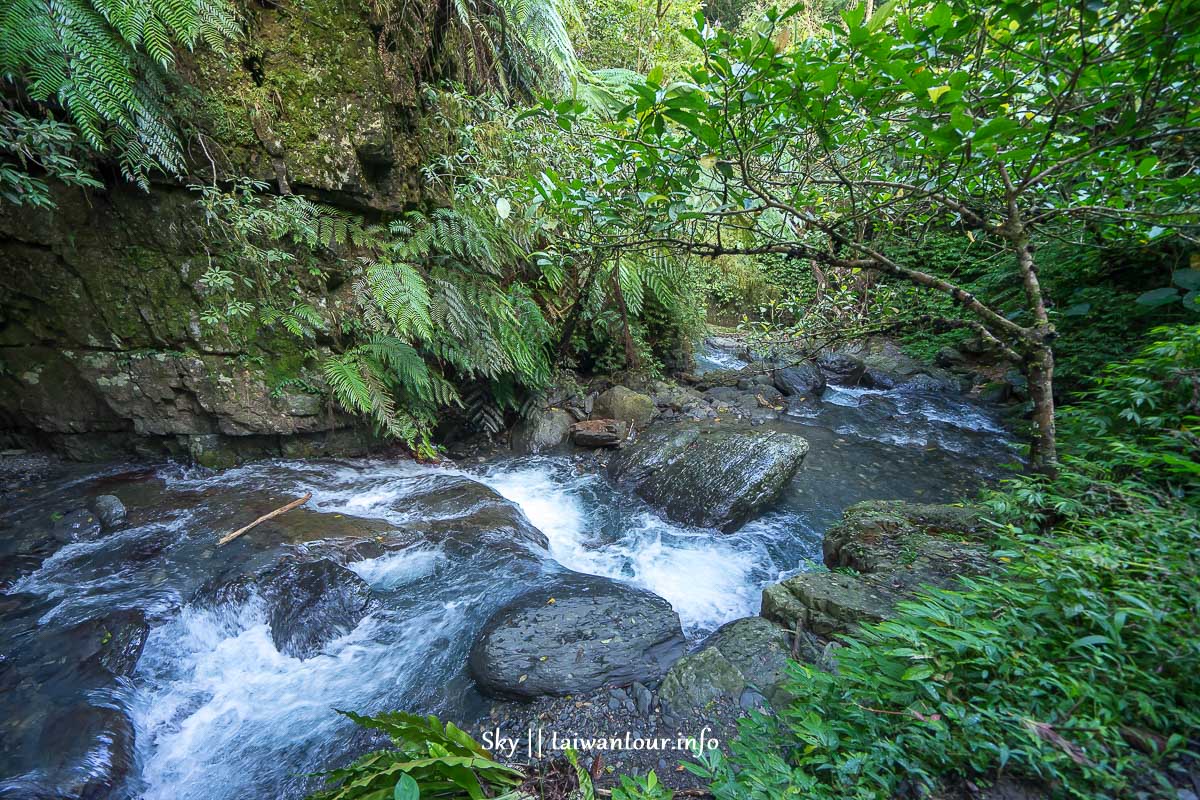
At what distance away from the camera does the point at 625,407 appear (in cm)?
596

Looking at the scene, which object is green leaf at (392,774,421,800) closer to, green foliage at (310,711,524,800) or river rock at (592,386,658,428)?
green foliage at (310,711,524,800)

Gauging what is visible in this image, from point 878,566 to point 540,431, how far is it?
3.83 m

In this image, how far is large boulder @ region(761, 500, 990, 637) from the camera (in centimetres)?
227

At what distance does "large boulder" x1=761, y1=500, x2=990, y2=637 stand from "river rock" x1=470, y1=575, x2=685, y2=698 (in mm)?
638

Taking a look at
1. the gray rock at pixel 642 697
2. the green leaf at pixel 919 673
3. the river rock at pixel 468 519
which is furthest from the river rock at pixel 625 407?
the green leaf at pixel 919 673

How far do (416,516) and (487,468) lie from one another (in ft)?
4.26

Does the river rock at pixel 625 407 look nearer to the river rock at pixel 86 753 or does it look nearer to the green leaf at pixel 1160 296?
the green leaf at pixel 1160 296

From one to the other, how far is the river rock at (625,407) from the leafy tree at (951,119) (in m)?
3.85

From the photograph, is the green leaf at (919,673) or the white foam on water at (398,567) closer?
the green leaf at (919,673)

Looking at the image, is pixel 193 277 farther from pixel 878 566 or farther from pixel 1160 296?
pixel 1160 296

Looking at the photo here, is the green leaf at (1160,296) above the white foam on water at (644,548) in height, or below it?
above

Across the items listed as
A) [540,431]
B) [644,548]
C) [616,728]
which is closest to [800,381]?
[540,431]

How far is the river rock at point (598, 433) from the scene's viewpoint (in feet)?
18.0

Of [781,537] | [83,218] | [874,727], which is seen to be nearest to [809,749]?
[874,727]
